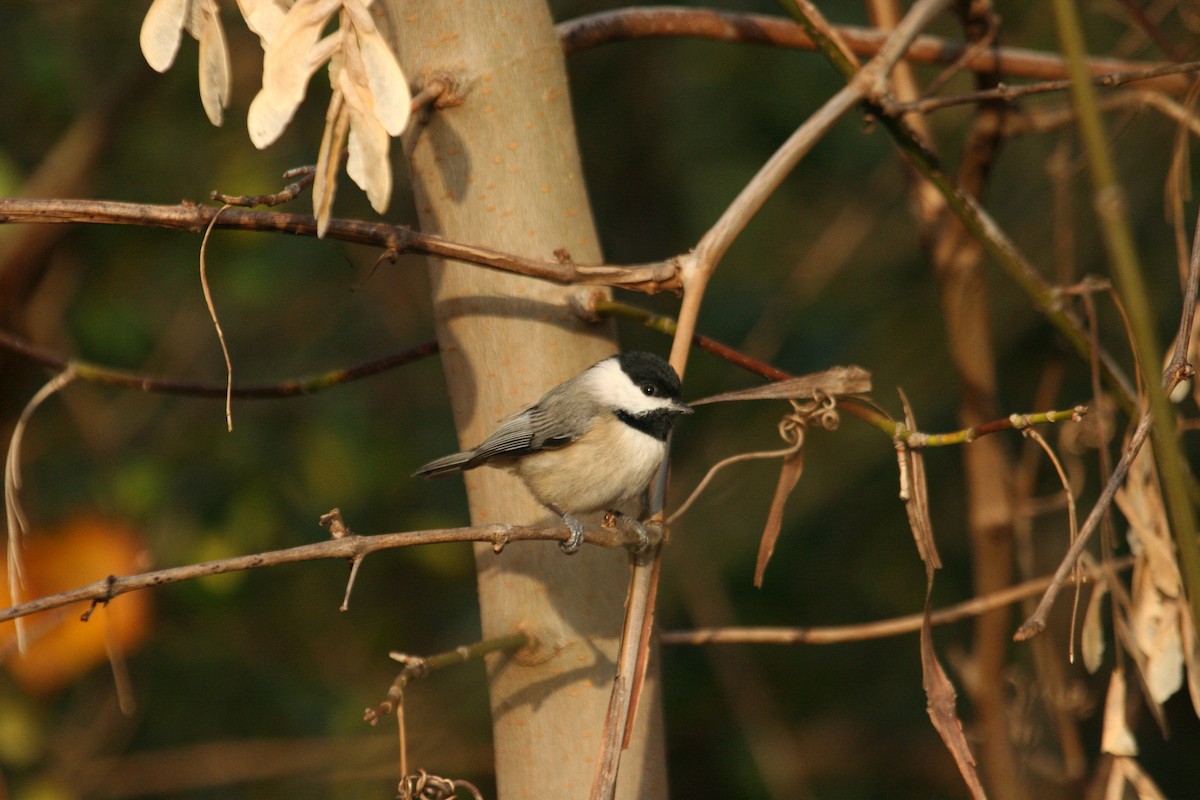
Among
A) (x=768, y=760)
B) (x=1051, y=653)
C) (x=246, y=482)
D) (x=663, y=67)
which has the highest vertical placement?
(x=663, y=67)

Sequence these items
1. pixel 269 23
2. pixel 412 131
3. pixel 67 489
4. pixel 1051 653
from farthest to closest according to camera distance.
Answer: pixel 67 489 → pixel 1051 653 → pixel 412 131 → pixel 269 23

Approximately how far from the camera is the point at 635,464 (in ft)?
7.73

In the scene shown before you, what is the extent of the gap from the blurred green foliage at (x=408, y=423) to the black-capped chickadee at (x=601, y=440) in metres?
1.57

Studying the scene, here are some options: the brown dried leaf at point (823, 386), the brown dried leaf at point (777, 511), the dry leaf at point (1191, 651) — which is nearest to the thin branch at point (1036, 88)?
the brown dried leaf at point (823, 386)

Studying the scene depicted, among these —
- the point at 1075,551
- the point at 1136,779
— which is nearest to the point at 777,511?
the point at 1075,551

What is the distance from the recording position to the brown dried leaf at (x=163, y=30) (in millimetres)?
1314

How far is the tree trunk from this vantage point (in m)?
1.63

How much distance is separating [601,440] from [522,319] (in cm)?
74

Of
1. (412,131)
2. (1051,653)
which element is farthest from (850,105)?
(1051,653)

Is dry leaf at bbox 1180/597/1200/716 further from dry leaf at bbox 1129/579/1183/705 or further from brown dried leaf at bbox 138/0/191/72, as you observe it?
brown dried leaf at bbox 138/0/191/72

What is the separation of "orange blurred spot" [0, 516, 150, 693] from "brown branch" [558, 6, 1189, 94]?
94.9 inches

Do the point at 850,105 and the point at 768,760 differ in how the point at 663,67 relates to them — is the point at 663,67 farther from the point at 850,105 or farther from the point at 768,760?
the point at 850,105

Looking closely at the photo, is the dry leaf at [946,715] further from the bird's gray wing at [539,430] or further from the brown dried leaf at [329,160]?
the brown dried leaf at [329,160]

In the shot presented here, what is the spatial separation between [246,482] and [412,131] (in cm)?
230
